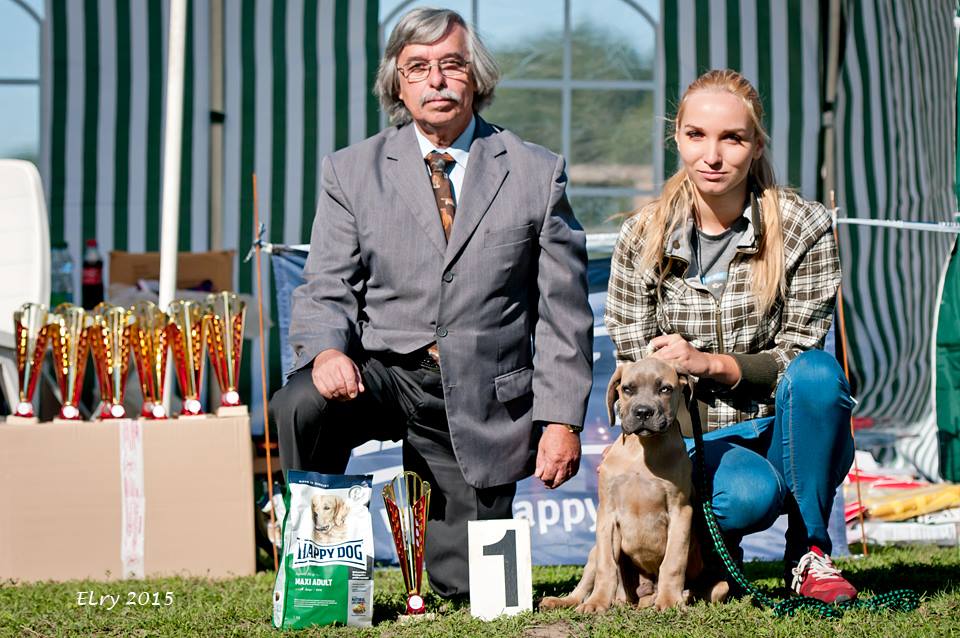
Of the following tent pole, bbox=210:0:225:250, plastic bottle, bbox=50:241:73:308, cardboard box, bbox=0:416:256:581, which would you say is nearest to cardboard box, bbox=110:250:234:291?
plastic bottle, bbox=50:241:73:308

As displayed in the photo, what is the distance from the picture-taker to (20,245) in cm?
433

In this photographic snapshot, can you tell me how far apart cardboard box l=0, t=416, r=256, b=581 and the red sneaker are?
1772 mm

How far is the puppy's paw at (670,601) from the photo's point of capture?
2625 millimetres

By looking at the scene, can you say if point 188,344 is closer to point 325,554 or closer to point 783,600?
point 325,554

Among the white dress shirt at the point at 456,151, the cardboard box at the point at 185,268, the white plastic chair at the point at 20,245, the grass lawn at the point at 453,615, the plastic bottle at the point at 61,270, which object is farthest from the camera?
the plastic bottle at the point at 61,270

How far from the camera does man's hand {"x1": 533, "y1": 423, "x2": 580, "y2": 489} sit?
2805 millimetres

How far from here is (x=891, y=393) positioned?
6.68m

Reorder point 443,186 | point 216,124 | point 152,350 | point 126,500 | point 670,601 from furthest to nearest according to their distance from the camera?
point 216,124 → point 152,350 → point 126,500 → point 443,186 → point 670,601

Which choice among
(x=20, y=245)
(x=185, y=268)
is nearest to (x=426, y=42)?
(x=20, y=245)

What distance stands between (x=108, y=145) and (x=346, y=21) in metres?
1.41

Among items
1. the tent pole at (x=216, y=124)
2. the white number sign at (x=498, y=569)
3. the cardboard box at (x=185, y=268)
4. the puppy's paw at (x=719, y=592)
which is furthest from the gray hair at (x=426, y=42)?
the tent pole at (x=216, y=124)

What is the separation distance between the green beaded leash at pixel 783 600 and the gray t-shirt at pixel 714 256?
12.0 inches

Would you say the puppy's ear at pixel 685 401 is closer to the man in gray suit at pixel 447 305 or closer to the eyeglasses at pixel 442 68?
the man in gray suit at pixel 447 305

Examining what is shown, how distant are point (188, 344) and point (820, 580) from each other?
210 centimetres
